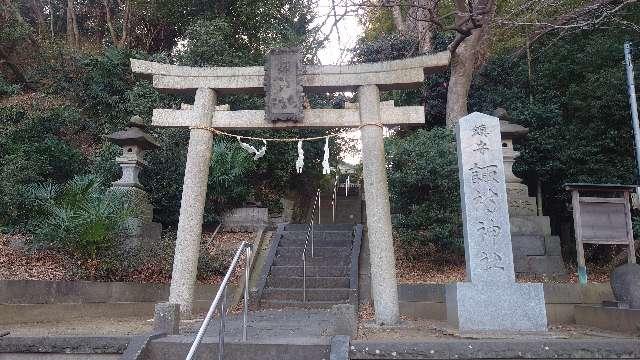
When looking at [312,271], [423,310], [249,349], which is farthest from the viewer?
[312,271]

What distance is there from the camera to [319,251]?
35.7 ft

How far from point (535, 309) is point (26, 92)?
1981 centimetres

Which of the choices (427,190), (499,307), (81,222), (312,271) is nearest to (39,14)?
(81,222)

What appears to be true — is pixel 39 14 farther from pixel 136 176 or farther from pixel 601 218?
pixel 601 218

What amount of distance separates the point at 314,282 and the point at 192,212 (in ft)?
11.0

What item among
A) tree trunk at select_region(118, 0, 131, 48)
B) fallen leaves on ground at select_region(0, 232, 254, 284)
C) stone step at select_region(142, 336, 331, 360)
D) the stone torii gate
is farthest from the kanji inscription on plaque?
tree trunk at select_region(118, 0, 131, 48)

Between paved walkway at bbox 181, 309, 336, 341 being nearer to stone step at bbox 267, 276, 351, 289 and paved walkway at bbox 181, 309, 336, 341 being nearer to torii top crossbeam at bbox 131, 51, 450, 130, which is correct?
stone step at bbox 267, 276, 351, 289

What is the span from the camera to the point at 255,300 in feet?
29.2

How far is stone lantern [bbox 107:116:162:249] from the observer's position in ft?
33.4

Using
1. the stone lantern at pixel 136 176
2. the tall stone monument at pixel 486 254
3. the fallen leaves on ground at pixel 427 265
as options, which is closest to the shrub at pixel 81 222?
the stone lantern at pixel 136 176

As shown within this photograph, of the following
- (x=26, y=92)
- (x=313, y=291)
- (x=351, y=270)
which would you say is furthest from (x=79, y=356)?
(x=26, y=92)

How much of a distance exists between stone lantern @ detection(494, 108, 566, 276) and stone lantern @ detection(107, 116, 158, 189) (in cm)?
826

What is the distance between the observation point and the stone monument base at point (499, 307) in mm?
5902

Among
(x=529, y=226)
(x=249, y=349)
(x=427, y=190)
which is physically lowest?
(x=249, y=349)
